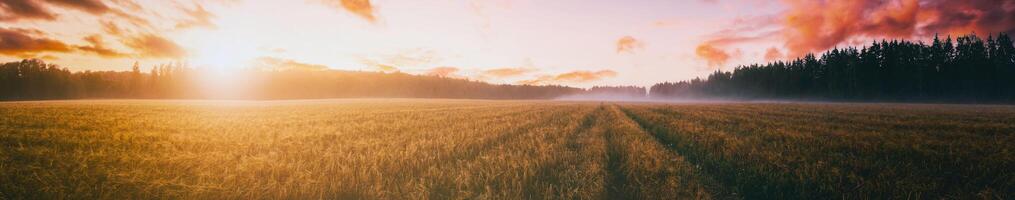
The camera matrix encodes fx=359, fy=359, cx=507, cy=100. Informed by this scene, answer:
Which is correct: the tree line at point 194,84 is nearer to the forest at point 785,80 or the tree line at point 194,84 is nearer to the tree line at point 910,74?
the forest at point 785,80

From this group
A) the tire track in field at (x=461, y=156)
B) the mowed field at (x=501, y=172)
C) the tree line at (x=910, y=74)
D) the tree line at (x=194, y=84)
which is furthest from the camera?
the tree line at (x=194, y=84)

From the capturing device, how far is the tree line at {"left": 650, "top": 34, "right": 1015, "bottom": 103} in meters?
62.2

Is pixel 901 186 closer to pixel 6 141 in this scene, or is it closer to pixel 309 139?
pixel 309 139

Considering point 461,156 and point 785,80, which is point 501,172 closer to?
point 461,156

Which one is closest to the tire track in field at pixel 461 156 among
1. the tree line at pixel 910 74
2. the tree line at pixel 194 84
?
the tree line at pixel 910 74

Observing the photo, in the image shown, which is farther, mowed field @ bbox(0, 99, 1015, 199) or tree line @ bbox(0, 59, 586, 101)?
tree line @ bbox(0, 59, 586, 101)

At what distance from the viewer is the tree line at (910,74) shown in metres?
62.2

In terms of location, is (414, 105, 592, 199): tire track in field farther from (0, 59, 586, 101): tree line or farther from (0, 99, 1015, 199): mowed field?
(0, 59, 586, 101): tree line

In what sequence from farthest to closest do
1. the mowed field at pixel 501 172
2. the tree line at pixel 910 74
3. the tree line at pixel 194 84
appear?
the tree line at pixel 194 84
the tree line at pixel 910 74
the mowed field at pixel 501 172

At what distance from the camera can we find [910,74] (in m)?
68.4

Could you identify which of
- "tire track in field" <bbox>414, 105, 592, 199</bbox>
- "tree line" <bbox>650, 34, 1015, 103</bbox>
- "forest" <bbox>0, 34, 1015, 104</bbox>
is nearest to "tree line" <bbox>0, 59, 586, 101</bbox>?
"forest" <bbox>0, 34, 1015, 104</bbox>

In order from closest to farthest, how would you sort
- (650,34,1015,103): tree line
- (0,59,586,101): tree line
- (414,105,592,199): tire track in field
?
(414,105,592,199): tire track in field
(650,34,1015,103): tree line
(0,59,586,101): tree line

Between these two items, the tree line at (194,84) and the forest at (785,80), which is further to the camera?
the tree line at (194,84)

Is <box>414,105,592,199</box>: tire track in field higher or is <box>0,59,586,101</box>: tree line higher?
<box>0,59,586,101</box>: tree line
